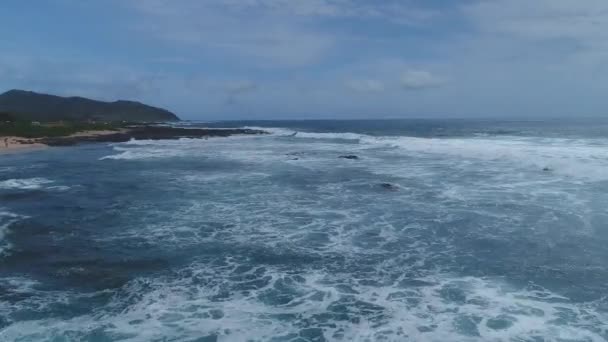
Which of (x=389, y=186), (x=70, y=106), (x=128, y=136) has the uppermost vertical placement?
(x=70, y=106)

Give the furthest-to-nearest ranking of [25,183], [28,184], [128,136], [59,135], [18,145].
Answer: [128,136] → [59,135] → [18,145] → [25,183] → [28,184]

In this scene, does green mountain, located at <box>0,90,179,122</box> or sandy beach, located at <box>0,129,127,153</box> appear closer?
sandy beach, located at <box>0,129,127,153</box>

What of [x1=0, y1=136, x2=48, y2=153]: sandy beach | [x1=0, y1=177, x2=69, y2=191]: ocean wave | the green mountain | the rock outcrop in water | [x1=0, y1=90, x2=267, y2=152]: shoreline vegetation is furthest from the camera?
the green mountain

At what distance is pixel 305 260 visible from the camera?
10.6 metres

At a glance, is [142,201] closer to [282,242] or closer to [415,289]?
[282,242]

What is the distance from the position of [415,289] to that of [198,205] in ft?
31.3

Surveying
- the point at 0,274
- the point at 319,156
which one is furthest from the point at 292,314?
the point at 319,156

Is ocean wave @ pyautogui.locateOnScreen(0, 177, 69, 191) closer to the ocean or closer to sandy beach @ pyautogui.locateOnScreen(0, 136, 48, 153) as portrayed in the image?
the ocean

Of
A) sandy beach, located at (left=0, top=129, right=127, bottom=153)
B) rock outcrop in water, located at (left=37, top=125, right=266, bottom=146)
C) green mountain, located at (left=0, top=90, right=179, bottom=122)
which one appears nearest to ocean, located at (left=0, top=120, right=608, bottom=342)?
sandy beach, located at (left=0, top=129, right=127, bottom=153)

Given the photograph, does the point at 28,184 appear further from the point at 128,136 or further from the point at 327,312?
the point at 128,136

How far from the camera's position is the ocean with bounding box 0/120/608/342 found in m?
7.50

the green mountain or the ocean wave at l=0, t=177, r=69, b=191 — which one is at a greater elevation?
the green mountain

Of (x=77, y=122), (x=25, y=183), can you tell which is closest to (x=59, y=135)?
(x=77, y=122)

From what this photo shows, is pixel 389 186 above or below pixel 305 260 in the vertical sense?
above
